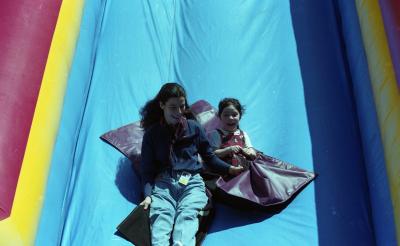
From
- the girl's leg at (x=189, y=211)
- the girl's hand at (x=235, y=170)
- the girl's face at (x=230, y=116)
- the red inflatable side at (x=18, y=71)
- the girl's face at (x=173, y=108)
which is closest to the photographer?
the red inflatable side at (x=18, y=71)

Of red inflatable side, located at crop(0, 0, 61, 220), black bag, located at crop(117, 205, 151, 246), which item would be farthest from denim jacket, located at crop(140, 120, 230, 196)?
red inflatable side, located at crop(0, 0, 61, 220)

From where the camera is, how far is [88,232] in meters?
1.72

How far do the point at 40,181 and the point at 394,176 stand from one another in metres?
1.16

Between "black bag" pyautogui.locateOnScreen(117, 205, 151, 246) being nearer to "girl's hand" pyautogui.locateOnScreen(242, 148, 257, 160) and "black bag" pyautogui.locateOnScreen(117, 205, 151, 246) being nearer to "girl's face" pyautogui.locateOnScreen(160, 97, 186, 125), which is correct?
"girl's face" pyautogui.locateOnScreen(160, 97, 186, 125)

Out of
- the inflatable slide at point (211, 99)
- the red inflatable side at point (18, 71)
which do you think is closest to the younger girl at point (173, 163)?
the inflatable slide at point (211, 99)

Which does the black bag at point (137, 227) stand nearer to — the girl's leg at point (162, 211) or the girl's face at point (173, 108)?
the girl's leg at point (162, 211)

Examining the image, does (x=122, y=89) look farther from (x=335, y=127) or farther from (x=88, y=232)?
(x=335, y=127)

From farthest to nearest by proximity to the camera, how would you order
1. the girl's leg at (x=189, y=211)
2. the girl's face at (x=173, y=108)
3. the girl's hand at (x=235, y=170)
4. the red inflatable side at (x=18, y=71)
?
the girl's hand at (x=235, y=170) → the girl's face at (x=173, y=108) → the girl's leg at (x=189, y=211) → the red inflatable side at (x=18, y=71)

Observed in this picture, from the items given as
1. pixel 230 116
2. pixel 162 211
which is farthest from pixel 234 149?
pixel 162 211

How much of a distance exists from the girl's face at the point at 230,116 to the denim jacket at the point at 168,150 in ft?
0.67

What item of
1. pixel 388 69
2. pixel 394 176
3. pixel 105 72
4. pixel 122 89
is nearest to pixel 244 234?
pixel 394 176

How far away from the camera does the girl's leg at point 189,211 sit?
1634mm

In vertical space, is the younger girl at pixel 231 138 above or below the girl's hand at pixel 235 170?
above

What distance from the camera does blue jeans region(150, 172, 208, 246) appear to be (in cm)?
164
